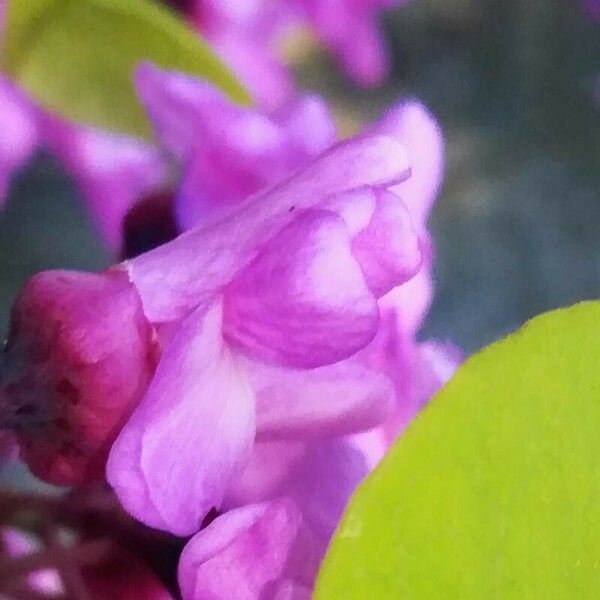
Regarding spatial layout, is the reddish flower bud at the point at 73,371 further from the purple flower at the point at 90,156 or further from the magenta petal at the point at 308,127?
the purple flower at the point at 90,156

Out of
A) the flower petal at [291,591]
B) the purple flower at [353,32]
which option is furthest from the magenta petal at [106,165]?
the flower petal at [291,591]

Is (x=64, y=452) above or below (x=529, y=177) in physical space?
above

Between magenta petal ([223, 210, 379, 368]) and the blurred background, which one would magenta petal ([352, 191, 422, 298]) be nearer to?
magenta petal ([223, 210, 379, 368])

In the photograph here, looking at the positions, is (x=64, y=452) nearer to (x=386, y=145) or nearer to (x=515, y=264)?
(x=386, y=145)

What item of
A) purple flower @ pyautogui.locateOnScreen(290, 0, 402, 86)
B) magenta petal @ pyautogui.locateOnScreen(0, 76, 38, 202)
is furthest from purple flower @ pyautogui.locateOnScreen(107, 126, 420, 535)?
purple flower @ pyautogui.locateOnScreen(290, 0, 402, 86)

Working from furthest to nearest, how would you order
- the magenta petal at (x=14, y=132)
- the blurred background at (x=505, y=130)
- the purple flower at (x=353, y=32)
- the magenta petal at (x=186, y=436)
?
the blurred background at (x=505, y=130) → the purple flower at (x=353, y=32) → the magenta petal at (x=14, y=132) → the magenta petal at (x=186, y=436)

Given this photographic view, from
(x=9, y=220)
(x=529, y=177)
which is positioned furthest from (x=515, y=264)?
(x=9, y=220)

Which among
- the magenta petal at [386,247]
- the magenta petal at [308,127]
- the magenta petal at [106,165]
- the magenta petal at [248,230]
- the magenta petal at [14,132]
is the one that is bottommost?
the magenta petal at [106,165]
